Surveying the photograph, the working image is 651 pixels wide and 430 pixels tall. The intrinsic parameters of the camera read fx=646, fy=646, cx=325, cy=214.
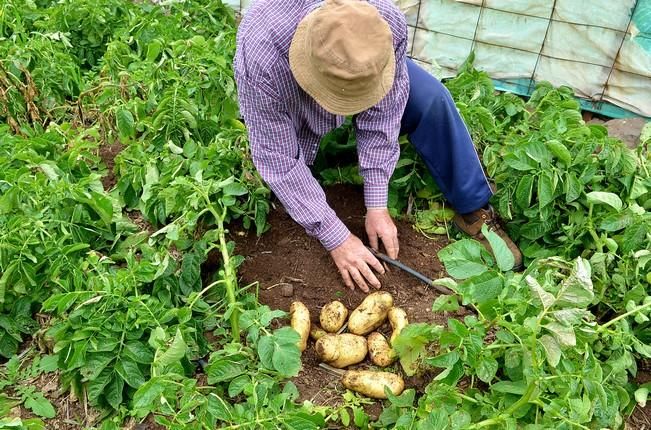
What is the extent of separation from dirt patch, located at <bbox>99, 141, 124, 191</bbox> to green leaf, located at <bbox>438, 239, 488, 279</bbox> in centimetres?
155

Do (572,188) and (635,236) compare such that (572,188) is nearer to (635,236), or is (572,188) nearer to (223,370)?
(635,236)

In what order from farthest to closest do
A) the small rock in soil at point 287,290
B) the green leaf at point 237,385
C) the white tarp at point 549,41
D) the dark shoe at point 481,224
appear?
the white tarp at point 549,41 < the dark shoe at point 481,224 < the small rock in soil at point 287,290 < the green leaf at point 237,385

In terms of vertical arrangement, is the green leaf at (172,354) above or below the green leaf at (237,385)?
above

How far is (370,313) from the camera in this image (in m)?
2.04

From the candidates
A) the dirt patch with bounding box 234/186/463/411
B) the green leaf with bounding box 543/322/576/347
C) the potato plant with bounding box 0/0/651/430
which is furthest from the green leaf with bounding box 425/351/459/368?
the dirt patch with bounding box 234/186/463/411

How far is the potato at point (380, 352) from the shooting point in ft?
6.49

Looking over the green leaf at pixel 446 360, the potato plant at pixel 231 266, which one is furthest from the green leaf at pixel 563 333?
the green leaf at pixel 446 360

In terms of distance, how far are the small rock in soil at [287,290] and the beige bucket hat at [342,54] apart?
2.34 ft

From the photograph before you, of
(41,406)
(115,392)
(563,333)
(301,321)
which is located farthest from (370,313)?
(41,406)

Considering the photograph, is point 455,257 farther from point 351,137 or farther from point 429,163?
point 351,137

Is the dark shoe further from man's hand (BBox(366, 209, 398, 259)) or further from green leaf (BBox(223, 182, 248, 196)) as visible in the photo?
green leaf (BBox(223, 182, 248, 196))

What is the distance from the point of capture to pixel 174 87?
8.25 feet

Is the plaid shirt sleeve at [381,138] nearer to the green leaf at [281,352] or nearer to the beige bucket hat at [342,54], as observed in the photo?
the beige bucket hat at [342,54]

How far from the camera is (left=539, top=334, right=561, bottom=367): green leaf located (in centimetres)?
150
